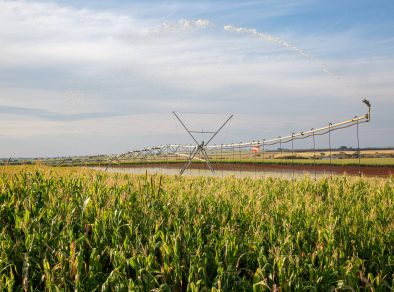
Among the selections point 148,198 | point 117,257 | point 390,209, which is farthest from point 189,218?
point 390,209

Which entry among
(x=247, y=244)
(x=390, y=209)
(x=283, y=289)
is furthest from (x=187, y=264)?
(x=390, y=209)

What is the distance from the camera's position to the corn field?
17.5 feet

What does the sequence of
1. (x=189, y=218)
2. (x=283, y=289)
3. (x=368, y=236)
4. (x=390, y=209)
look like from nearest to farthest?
1. (x=283, y=289)
2. (x=368, y=236)
3. (x=189, y=218)
4. (x=390, y=209)

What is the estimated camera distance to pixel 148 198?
880 cm

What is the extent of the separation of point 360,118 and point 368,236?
1354cm

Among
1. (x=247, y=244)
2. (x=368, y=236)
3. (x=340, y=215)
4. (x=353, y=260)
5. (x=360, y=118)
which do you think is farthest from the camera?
(x=360, y=118)

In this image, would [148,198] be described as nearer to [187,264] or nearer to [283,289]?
[187,264]

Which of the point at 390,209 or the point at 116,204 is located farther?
the point at 390,209

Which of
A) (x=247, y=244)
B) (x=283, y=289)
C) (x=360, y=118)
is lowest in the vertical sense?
(x=283, y=289)

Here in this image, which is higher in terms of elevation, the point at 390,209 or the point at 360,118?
the point at 360,118

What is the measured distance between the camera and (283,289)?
5.28 meters

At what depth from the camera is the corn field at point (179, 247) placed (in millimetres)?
5328

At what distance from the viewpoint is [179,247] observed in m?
6.02

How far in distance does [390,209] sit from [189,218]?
15.2 feet
